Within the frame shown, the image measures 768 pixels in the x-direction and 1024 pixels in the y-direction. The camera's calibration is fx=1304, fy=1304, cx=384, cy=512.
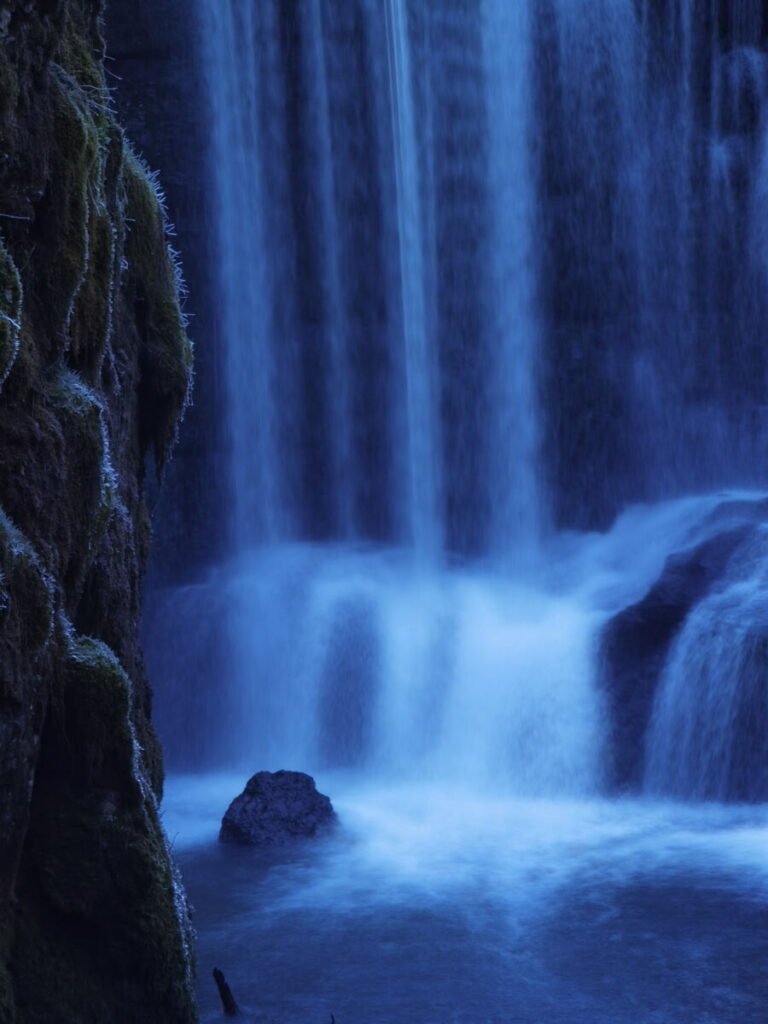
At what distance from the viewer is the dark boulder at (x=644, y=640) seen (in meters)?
11.6

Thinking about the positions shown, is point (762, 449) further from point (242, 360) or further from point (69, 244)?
point (69, 244)

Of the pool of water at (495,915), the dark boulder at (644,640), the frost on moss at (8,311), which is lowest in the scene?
the pool of water at (495,915)

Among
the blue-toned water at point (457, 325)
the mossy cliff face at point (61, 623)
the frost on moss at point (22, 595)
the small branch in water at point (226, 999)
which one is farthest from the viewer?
the blue-toned water at point (457, 325)

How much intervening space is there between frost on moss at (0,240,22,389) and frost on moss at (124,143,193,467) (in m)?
2.54

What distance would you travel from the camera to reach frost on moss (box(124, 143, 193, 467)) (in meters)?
7.05

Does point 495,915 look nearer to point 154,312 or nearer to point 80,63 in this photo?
point 154,312

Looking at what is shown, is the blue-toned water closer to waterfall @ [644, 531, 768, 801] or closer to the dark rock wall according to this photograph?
the dark rock wall

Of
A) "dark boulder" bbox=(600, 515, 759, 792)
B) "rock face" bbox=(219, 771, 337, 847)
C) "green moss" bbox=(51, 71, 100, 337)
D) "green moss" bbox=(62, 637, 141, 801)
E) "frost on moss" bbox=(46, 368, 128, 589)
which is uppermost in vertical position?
"green moss" bbox=(51, 71, 100, 337)

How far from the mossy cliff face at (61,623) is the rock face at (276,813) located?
15.1 ft

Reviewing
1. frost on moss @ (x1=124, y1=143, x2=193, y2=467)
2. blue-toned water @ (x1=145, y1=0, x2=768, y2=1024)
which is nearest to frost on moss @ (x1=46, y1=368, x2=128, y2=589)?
frost on moss @ (x1=124, y1=143, x2=193, y2=467)

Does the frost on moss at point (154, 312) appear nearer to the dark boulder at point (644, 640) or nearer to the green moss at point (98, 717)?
the green moss at point (98, 717)

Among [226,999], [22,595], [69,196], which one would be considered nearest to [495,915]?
[226,999]

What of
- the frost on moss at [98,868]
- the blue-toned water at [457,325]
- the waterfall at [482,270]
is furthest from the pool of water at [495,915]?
the waterfall at [482,270]

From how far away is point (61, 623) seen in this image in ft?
15.9
